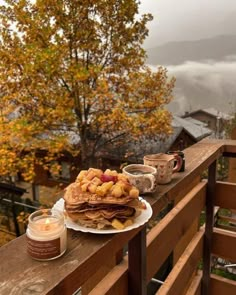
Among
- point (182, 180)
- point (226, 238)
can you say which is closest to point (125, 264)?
point (182, 180)

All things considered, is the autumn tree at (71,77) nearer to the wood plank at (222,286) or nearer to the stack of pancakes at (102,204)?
the wood plank at (222,286)

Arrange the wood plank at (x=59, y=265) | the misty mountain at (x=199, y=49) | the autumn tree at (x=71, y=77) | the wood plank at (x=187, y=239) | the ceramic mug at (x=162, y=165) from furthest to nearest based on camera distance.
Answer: the misty mountain at (x=199, y=49) < the autumn tree at (x=71, y=77) < the wood plank at (x=187, y=239) < the ceramic mug at (x=162, y=165) < the wood plank at (x=59, y=265)

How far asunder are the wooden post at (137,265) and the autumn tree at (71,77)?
4767 millimetres

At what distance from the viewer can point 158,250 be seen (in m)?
0.95

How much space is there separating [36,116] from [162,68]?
2803mm

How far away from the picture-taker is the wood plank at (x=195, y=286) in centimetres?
145

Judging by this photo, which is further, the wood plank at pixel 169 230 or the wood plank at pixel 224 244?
the wood plank at pixel 224 244

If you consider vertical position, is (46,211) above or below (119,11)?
below

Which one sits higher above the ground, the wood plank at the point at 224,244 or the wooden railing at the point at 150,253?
the wooden railing at the point at 150,253

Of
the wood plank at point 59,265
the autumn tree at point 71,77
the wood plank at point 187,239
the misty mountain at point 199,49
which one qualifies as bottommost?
the wood plank at point 187,239

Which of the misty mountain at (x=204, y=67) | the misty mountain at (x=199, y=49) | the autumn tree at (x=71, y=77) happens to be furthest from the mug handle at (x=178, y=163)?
the misty mountain at (x=199, y=49)

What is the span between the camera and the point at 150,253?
0.90 meters

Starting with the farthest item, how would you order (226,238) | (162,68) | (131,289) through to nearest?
(162,68) → (226,238) → (131,289)

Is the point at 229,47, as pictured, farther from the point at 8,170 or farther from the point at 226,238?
the point at 226,238
